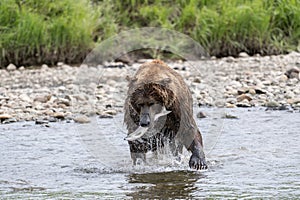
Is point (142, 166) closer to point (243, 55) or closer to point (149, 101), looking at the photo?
point (149, 101)

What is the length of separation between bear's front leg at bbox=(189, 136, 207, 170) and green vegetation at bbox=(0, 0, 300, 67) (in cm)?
777

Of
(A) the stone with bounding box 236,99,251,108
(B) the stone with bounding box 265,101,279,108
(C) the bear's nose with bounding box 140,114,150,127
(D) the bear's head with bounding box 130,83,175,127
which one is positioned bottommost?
(A) the stone with bounding box 236,99,251,108

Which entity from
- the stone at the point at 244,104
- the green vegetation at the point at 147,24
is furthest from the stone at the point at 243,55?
the stone at the point at 244,104

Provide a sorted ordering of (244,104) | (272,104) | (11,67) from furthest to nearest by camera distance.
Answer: (11,67) → (244,104) → (272,104)

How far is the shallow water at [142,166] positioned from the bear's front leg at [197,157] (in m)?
0.08

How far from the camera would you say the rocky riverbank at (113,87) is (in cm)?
965

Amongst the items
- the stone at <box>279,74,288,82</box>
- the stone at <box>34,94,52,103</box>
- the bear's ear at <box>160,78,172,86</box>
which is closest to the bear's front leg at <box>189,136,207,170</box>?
the bear's ear at <box>160,78,172,86</box>

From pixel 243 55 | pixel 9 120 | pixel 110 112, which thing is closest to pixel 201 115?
pixel 110 112

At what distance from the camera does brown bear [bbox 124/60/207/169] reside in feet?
19.8

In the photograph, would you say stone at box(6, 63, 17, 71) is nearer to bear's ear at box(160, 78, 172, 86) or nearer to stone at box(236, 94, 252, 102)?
stone at box(236, 94, 252, 102)

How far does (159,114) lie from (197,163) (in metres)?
0.69

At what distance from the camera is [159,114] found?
612 centimetres

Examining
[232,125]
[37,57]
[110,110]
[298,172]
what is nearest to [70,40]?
[37,57]

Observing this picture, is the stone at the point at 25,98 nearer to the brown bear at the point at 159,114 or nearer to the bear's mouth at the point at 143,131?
the brown bear at the point at 159,114
